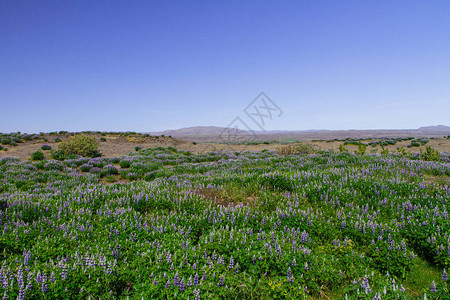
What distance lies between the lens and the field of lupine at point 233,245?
3070 mm

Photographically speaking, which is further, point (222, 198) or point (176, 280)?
point (222, 198)

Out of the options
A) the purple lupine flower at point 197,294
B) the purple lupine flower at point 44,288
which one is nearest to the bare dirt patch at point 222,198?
the purple lupine flower at point 197,294

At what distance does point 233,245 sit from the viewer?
12.9 ft

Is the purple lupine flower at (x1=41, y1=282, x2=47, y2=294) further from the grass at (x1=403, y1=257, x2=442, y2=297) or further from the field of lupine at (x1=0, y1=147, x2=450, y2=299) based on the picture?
the grass at (x1=403, y1=257, x2=442, y2=297)

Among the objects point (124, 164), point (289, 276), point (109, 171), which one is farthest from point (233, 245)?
point (124, 164)

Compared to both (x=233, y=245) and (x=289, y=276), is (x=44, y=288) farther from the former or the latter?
(x=289, y=276)

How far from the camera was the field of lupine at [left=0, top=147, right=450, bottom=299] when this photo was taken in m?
3.07

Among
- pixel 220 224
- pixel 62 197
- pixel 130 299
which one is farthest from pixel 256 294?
pixel 62 197

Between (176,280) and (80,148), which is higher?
(80,148)

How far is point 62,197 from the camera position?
267 inches

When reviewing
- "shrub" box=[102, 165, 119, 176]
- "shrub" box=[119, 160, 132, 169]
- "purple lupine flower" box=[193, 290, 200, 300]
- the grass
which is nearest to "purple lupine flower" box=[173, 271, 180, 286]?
"purple lupine flower" box=[193, 290, 200, 300]

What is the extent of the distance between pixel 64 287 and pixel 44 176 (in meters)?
10.3

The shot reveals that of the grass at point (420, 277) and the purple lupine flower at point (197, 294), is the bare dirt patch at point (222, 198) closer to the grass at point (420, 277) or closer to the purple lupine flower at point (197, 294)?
the grass at point (420, 277)

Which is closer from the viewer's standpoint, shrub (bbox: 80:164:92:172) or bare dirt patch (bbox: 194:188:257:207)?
bare dirt patch (bbox: 194:188:257:207)
